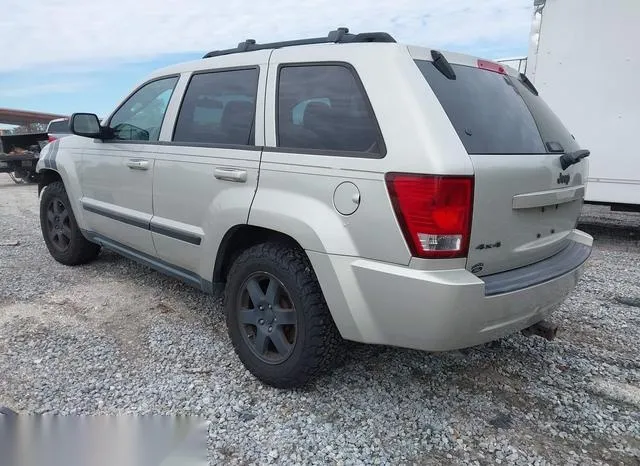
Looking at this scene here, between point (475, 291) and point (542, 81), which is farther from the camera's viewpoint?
point (542, 81)

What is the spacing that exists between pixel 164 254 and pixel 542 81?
610cm

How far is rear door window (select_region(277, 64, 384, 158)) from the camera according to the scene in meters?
2.47

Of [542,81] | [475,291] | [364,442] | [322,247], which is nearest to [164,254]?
[322,247]

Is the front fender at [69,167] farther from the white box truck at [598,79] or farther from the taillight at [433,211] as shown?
the white box truck at [598,79]

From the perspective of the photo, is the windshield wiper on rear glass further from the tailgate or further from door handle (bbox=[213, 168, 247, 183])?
door handle (bbox=[213, 168, 247, 183])

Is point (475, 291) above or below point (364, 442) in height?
above

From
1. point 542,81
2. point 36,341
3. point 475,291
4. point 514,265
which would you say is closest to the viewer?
point 475,291

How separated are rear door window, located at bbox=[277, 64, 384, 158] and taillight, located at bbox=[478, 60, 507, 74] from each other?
836 millimetres

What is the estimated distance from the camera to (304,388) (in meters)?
2.92

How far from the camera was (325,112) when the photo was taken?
2.68m

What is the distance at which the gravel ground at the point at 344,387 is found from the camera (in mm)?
2479

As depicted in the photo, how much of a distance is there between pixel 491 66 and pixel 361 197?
50.9 inches

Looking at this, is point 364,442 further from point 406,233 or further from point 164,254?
point 164,254

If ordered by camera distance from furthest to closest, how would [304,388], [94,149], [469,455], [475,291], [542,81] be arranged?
[542,81] → [94,149] → [304,388] → [469,455] → [475,291]
